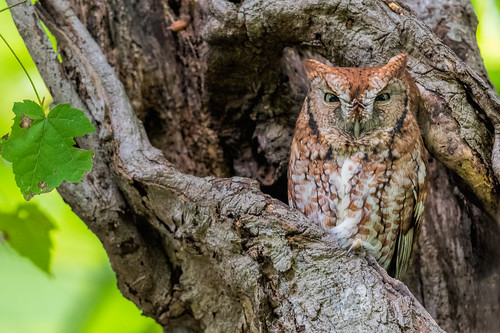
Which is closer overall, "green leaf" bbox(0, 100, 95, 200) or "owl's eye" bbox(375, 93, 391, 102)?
"green leaf" bbox(0, 100, 95, 200)

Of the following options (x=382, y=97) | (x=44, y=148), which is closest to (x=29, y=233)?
(x=44, y=148)

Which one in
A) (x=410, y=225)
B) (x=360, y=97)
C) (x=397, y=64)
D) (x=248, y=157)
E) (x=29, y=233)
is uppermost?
(x=397, y=64)

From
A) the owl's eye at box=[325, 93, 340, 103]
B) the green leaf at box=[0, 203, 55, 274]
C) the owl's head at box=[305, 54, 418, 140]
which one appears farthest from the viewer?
the green leaf at box=[0, 203, 55, 274]

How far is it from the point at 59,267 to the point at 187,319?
1162mm

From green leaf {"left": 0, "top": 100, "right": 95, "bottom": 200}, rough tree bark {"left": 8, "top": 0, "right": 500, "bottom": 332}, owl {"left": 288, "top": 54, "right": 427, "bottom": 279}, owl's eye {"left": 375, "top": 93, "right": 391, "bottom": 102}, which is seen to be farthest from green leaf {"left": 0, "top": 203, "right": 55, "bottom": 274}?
owl's eye {"left": 375, "top": 93, "right": 391, "bottom": 102}

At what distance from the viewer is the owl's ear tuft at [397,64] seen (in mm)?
1753

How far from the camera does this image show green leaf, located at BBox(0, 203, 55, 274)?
2.05 m

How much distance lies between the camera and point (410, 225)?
203 cm

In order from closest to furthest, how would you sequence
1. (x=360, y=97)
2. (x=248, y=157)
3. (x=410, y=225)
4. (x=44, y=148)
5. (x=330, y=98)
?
(x=44, y=148), (x=360, y=97), (x=330, y=98), (x=410, y=225), (x=248, y=157)

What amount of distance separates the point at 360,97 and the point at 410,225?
2.00 ft

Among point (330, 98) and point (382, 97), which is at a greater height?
point (382, 97)

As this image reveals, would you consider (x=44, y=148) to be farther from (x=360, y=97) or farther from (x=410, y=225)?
(x=410, y=225)

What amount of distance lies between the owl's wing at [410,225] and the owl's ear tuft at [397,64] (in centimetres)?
40

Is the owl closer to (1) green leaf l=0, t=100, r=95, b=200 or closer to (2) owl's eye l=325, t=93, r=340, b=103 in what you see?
(2) owl's eye l=325, t=93, r=340, b=103
